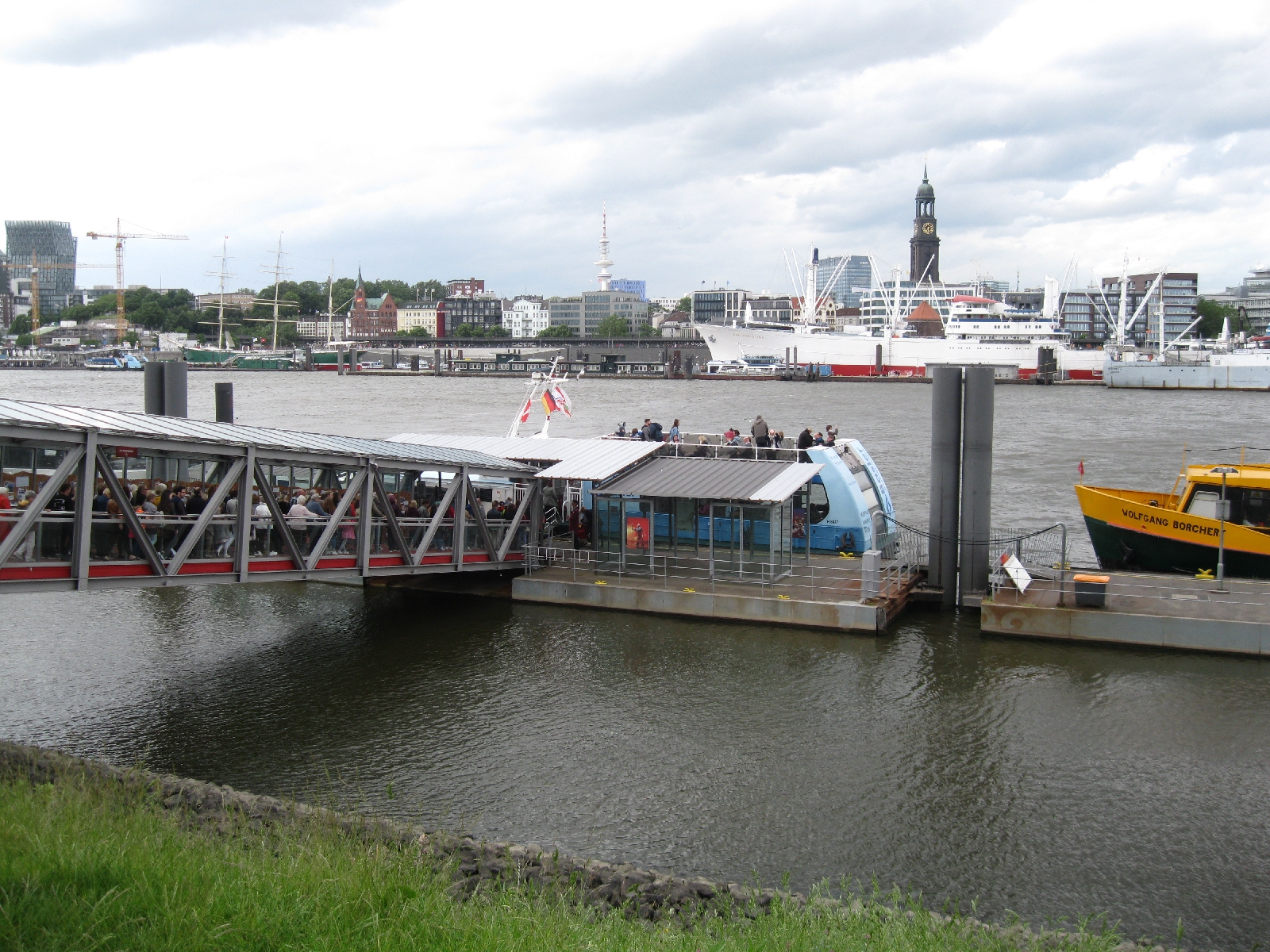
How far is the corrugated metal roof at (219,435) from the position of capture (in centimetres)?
1477

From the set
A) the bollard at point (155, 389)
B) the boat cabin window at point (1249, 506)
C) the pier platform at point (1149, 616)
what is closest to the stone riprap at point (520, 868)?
the pier platform at point (1149, 616)

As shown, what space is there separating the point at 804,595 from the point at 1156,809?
8.90 m

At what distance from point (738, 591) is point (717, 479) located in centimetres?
267

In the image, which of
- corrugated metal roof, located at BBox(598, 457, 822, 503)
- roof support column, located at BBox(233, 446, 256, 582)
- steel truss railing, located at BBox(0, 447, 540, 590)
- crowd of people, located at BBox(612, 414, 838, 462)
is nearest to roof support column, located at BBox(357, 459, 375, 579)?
steel truss railing, located at BBox(0, 447, 540, 590)

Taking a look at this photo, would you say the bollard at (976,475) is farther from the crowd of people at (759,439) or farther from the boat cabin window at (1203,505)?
the boat cabin window at (1203,505)

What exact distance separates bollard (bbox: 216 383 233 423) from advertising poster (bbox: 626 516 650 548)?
13.1 m

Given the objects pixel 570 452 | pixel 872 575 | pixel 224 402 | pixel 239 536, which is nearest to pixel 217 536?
pixel 239 536

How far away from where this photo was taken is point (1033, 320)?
148000 mm

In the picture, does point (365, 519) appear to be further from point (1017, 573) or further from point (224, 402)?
point (224, 402)

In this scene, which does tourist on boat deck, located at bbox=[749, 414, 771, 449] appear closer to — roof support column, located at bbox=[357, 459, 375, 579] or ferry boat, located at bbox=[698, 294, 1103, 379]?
roof support column, located at bbox=[357, 459, 375, 579]

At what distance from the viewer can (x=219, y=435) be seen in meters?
17.2

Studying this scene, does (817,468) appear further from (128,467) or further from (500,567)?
(128,467)

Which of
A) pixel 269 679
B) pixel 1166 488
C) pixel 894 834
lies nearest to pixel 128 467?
pixel 269 679

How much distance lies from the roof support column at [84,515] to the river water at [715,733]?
2353 mm
